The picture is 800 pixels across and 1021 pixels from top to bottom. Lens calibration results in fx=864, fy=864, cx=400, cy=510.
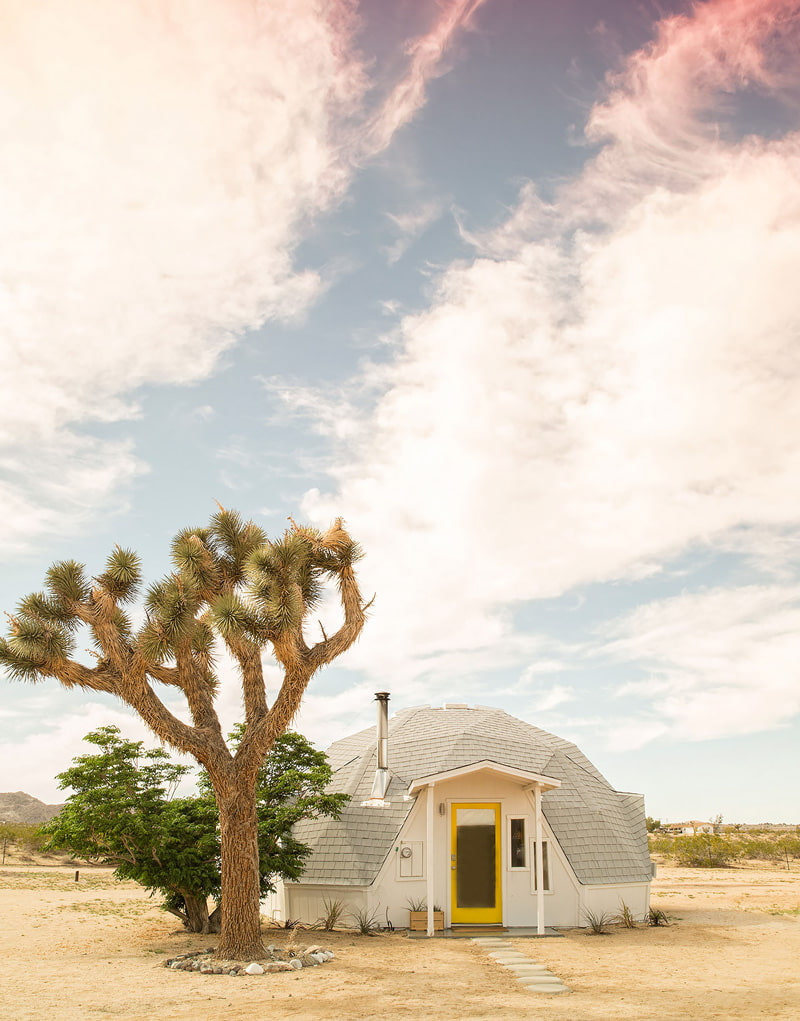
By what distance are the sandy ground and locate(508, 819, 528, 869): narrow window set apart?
1.66 m

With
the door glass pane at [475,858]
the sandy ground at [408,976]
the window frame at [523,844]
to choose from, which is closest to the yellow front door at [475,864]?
the door glass pane at [475,858]

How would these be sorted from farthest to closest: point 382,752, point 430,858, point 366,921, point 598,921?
point 382,752, point 598,921, point 366,921, point 430,858

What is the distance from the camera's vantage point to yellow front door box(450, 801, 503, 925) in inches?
711

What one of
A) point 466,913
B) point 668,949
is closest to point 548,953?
point 668,949

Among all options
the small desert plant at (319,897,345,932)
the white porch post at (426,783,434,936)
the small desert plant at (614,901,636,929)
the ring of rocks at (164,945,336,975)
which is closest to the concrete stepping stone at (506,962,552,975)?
the ring of rocks at (164,945,336,975)

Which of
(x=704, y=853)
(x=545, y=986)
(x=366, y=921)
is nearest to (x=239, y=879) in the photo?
(x=545, y=986)

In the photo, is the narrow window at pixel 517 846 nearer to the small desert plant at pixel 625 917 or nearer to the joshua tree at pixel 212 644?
the small desert plant at pixel 625 917

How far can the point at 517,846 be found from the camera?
→ 60.6 feet

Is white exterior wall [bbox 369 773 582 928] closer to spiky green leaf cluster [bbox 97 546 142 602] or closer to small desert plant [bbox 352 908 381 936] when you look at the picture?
small desert plant [bbox 352 908 381 936]

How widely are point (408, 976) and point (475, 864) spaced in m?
5.82

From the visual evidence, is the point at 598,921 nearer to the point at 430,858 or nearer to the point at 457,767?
the point at 430,858

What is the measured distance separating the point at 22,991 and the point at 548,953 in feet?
27.7

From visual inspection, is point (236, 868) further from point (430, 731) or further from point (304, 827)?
point (430, 731)

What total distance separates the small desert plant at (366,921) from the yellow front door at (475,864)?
1.59 meters
